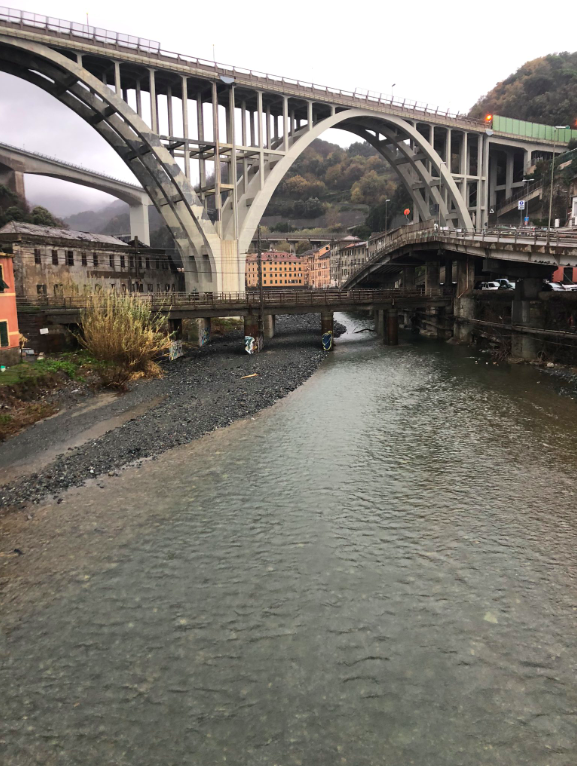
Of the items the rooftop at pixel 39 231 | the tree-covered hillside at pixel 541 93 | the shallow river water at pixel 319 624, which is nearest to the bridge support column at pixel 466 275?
the shallow river water at pixel 319 624

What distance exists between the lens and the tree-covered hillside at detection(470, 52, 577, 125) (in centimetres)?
9194

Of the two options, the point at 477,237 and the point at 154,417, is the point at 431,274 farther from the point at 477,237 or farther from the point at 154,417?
the point at 154,417

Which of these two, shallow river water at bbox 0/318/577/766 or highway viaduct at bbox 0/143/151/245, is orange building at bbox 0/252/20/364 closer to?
shallow river water at bbox 0/318/577/766

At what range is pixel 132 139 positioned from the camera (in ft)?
176

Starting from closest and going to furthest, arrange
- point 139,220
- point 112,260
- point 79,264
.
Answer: point 79,264
point 112,260
point 139,220

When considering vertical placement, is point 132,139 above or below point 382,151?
below

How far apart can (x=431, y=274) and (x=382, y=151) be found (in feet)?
98.0

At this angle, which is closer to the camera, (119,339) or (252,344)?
(119,339)

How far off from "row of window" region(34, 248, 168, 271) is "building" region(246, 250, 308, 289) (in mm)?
77991

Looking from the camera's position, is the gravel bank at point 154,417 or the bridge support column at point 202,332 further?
the bridge support column at point 202,332

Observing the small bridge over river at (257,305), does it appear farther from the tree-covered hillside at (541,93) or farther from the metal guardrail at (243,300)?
the tree-covered hillside at (541,93)

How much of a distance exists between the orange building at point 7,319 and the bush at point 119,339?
515cm

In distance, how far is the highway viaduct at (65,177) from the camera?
269 feet

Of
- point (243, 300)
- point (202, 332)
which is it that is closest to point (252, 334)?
point (243, 300)
